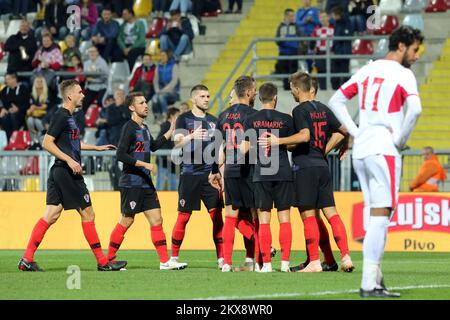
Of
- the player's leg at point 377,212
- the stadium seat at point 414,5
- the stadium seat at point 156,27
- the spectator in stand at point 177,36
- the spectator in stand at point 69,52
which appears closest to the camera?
the player's leg at point 377,212

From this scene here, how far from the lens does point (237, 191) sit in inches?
574

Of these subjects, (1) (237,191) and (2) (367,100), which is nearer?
(2) (367,100)

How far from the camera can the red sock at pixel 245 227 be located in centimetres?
1475

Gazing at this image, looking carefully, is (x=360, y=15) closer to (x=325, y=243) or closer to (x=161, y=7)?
(x=161, y=7)

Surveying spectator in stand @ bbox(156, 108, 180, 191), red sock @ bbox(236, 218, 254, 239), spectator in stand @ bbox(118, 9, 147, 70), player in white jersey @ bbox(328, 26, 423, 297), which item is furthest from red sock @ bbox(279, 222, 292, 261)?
spectator in stand @ bbox(118, 9, 147, 70)

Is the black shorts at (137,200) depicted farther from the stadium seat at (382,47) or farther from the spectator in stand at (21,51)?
the spectator in stand at (21,51)

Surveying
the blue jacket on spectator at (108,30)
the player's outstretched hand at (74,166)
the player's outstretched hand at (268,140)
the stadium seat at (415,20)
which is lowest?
the player's outstretched hand at (74,166)

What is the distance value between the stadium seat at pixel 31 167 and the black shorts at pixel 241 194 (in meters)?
7.73

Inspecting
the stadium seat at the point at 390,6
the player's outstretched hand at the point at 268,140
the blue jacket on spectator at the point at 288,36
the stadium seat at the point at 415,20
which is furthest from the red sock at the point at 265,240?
the stadium seat at the point at 390,6

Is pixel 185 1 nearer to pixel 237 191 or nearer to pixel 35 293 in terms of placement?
pixel 237 191

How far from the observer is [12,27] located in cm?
3180

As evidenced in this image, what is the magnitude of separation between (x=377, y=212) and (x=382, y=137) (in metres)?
0.65

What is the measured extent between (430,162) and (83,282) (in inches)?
351
